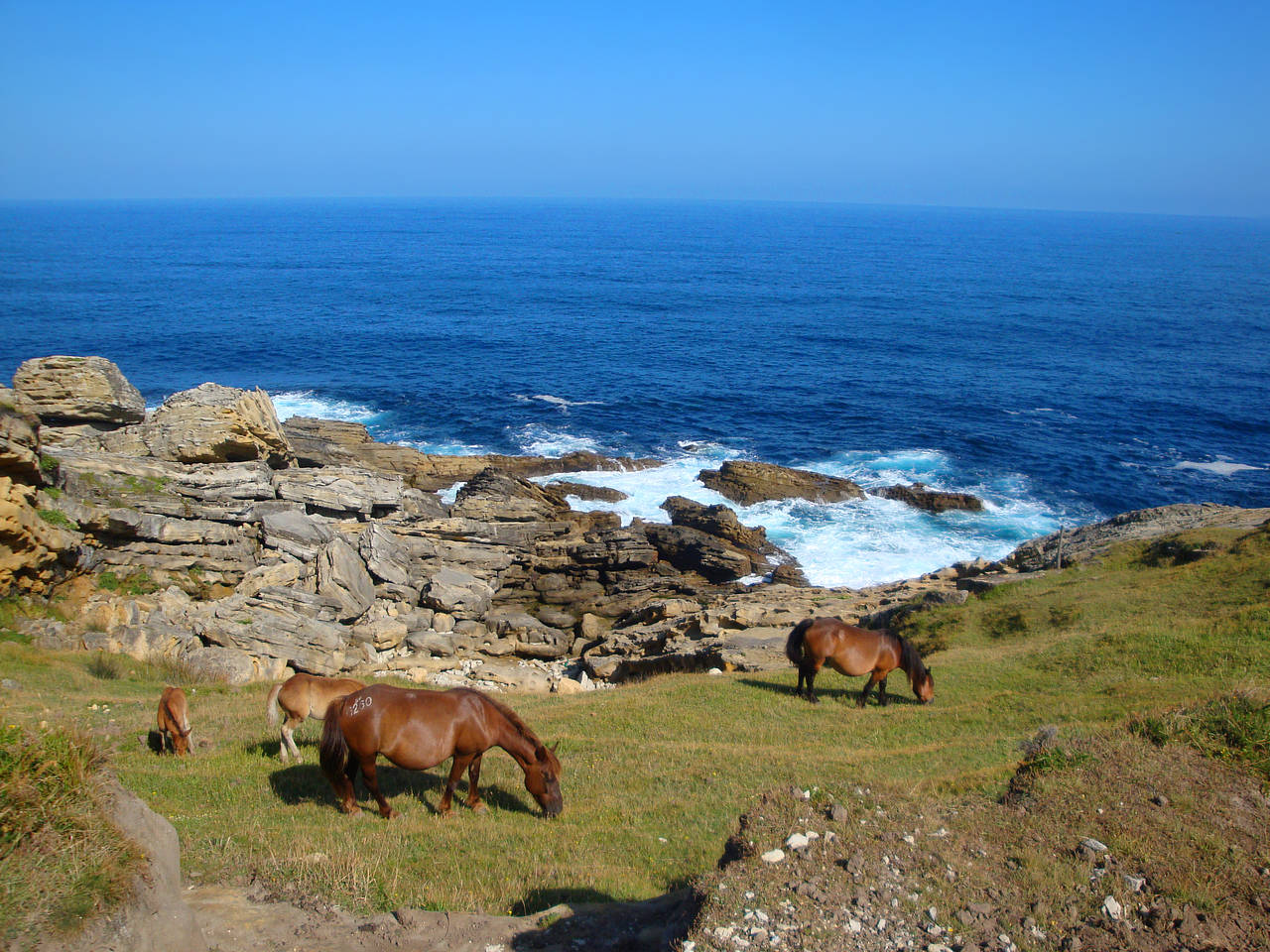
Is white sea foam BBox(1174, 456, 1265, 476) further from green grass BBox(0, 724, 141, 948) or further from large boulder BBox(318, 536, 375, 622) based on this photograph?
green grass BBox(0, 724, 141, 948)

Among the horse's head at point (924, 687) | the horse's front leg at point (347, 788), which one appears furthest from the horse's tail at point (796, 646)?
the horse's front leg at point (347, 788)

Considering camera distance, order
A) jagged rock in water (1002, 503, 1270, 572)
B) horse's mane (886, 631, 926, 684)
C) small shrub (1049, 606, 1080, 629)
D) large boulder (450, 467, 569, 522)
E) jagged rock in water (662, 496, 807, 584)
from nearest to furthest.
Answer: horse's mane (886, 631, 926, 684)
small shrub (1049, 606, 1080, 629)
jagged rock in water (1002, 503, 1270, 572)
large boulder (450, 467, 569, 522)
jagged rock in water (662, 496, 807, 584)

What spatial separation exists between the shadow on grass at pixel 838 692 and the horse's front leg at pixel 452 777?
9.85 meters

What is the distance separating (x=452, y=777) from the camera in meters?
13.0

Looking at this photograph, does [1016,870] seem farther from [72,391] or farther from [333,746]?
[72,391]

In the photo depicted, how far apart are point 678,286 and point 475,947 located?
448 ft

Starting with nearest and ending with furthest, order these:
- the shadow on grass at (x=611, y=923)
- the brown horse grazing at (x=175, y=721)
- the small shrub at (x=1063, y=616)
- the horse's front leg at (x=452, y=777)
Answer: the shadow on grass at (x=611, y=923) < the horse's front leg at (x=452, y=777) < the brown horse grazing at (x=175, y=721) < the small shrub at (x=1063, y=616)

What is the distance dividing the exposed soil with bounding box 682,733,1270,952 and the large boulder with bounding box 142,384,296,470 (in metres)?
32.9

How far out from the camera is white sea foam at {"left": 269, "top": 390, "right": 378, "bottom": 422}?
6525 cm

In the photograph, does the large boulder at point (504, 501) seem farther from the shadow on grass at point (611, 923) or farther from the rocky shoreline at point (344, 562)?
the shadow on grass at point (611, 923)

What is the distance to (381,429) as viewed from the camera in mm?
63219

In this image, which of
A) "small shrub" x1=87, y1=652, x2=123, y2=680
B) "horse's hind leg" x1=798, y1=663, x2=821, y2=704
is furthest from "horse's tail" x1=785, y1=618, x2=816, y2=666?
"small shrub" x1=87, y1=652, x2=123, y2=680

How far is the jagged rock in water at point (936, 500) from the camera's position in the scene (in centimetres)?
5219

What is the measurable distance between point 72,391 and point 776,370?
212ft
